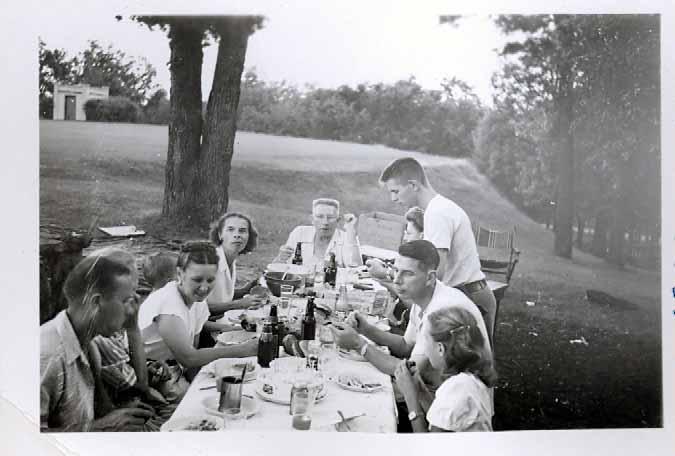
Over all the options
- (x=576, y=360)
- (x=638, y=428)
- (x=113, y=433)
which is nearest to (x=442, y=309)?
(x=576, y=360)

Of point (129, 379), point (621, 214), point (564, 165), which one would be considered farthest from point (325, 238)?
point (621, 214)

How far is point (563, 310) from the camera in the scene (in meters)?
3.67

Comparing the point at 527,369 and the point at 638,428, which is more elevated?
the point at 527,369

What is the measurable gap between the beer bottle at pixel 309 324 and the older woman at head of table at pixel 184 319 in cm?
28

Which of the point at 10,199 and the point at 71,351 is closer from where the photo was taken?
the point at 71,351

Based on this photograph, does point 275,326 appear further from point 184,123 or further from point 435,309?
point 184,123

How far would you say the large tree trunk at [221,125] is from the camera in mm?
3520

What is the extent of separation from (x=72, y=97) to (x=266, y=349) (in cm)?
179

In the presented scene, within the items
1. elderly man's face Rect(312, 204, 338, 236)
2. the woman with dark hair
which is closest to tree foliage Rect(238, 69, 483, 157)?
elderly man's face Rect(312, 204, 338, 236)

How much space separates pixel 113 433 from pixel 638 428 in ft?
9.80

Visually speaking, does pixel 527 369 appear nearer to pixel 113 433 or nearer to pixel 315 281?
pixel 315 281

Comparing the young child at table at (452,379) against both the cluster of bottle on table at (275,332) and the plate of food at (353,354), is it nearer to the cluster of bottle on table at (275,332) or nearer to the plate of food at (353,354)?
the plate of food at (353,354)

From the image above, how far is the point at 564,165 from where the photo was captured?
3.67 m

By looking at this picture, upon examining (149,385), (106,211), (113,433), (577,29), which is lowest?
(113,433)
